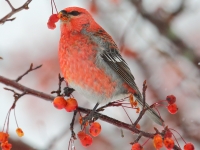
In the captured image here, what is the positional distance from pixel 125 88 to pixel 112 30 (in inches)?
79.8

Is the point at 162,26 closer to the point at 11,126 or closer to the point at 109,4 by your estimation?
the point at 109,4

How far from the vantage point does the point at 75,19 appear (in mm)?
3180

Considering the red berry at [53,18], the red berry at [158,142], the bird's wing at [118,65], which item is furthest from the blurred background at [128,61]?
the red berry at [158,142]

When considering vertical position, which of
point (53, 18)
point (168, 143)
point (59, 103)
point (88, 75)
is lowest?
point (168, 143)

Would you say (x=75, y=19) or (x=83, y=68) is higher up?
(x=75, y=19)

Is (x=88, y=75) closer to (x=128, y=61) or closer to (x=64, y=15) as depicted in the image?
(x=64, y=15)

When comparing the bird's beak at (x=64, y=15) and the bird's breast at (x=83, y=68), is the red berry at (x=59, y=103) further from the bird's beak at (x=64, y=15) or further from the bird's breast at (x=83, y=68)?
the bird's beak at (x=64, y=15)

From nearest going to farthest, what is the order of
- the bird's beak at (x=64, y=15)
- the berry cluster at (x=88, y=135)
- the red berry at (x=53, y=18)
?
the berry cluster at (x=88, y=135) < the red berry at (x=53, y=18) < the bird's beak at (x=64, y=15)

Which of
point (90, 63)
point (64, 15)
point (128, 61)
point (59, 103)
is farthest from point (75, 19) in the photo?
point (128, 61)

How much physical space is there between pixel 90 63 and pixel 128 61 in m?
2.16

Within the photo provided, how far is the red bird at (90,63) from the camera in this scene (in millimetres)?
3055

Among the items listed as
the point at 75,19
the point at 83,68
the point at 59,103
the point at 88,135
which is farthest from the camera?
the point at 75,19

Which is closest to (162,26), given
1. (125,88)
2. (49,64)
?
(125,88)

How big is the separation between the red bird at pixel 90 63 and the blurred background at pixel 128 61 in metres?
0.44
